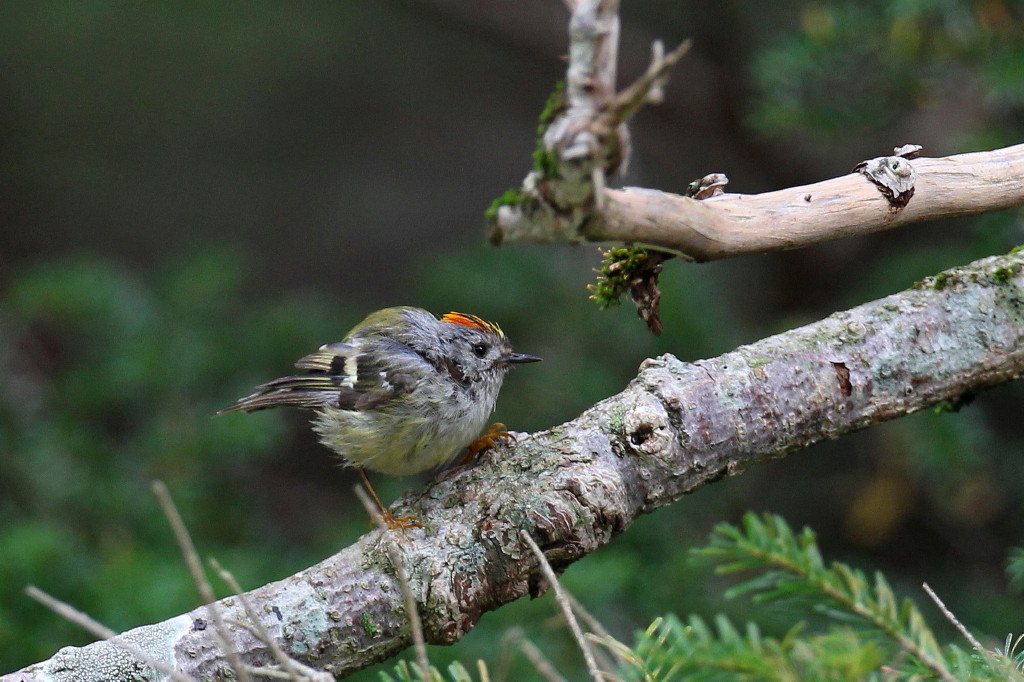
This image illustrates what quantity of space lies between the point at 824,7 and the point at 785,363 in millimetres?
2149

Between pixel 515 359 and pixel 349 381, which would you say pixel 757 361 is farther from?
pixel 349 381

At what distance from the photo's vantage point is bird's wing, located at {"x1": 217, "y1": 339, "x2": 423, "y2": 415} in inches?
109

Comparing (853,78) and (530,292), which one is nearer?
(853,78)

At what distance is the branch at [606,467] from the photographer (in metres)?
1.95

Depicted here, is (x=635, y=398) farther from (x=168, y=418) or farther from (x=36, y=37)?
(x=36, y=37)

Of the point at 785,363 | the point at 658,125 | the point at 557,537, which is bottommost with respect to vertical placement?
the point at 557,537

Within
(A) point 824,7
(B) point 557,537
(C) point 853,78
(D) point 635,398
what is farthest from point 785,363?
(A) point 824,7

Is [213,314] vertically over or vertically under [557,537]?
over

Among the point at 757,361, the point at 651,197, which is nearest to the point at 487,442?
the point at 757,361

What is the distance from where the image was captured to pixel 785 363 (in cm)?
213

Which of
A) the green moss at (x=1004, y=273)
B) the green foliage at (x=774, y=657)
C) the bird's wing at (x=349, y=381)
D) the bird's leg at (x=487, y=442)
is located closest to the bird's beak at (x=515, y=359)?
the bird's wing at (x=349, y=381)

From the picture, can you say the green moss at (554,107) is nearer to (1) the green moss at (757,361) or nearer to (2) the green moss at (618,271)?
(2) the green moss at (618,271)

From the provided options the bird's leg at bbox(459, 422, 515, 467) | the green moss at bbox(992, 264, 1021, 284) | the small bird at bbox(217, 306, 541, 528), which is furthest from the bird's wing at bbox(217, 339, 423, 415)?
the green moss at bbox(992, 264, 1021, 284)

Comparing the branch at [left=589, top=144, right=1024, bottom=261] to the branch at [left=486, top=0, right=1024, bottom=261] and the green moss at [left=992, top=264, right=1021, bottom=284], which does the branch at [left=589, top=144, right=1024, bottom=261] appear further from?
the green moss at [left=992, top=264, right=1021, bottom=284]
